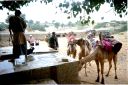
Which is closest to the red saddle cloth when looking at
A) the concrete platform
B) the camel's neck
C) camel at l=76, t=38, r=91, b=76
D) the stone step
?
the camel's neck

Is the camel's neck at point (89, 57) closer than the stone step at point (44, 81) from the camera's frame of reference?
No

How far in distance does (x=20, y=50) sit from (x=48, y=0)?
281 centimetres

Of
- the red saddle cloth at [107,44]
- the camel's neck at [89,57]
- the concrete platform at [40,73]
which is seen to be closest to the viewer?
the concrete platform at [40,73]

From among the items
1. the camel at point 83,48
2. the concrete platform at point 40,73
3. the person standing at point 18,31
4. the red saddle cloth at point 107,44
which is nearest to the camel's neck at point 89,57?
the red saddle cloth at point 107,44

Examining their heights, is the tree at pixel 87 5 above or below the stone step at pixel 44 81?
above

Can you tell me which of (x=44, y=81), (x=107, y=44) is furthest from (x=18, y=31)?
(x=107, y=44)

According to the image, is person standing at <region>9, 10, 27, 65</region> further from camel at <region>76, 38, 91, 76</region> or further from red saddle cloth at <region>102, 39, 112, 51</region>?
camel at <region>76, 38, 91, 76</region>

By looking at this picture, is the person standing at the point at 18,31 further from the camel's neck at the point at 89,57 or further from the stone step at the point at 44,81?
the camel's neck at the point at 89,57

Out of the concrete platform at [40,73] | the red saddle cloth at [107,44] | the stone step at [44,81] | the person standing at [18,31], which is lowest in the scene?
the stone step at [44,81]

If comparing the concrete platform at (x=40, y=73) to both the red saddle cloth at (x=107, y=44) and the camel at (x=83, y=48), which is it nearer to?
the red saddle cloth at (x=107, y=44)

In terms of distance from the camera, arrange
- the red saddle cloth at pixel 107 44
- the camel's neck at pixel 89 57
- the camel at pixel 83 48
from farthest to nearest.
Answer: the camel at pixel 83 48 → the red saddle cloth at pixel 107 44 → the camel's neck at pixel 89 57

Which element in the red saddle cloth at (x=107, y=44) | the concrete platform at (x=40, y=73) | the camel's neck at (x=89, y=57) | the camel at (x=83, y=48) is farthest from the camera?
the camel at (x=83, y=48)

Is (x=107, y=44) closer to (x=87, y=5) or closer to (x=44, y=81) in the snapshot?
(x=87, y=5)

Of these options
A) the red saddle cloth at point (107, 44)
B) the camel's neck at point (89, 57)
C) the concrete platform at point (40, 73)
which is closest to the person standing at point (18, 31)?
the concrete platform at point (40, 73)
